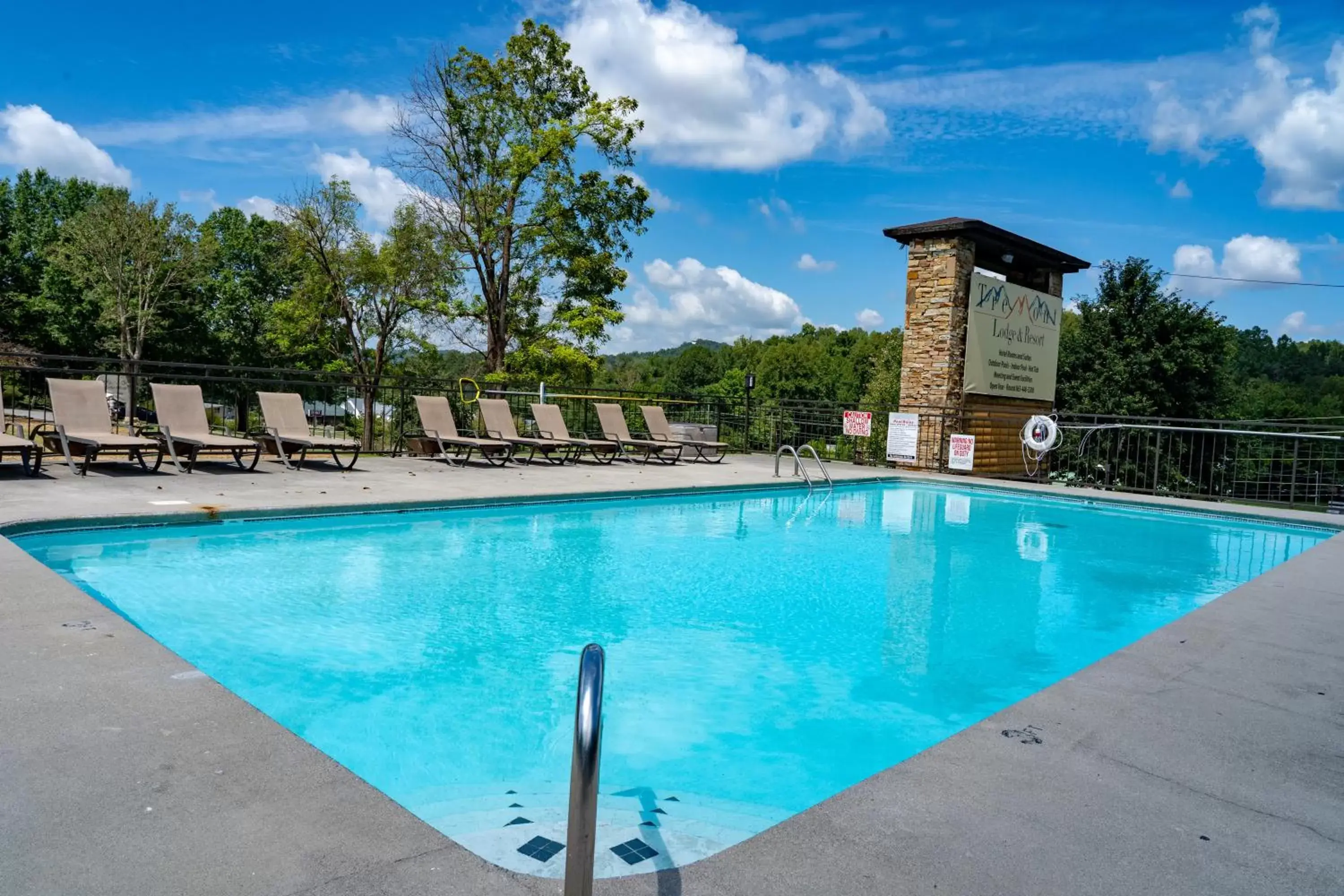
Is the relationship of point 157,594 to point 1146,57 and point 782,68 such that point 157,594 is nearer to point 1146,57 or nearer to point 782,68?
point 782,68

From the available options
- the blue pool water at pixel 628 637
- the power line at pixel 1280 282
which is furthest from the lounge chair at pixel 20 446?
the power line at pixel 1280 282

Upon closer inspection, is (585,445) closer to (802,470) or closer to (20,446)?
(802,470)

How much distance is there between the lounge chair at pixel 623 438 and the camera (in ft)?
47.3

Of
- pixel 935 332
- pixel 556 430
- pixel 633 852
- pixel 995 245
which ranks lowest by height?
pixel 633 852

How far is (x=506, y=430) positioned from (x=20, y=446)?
6547mm

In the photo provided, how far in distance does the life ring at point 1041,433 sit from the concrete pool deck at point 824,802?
1114 centimetres

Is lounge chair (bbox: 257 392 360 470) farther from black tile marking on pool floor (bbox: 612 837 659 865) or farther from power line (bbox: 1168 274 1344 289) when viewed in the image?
power line (bbox: 1168 274 1344 289)

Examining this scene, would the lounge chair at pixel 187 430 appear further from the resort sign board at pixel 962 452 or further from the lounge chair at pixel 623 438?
the resort sign board at pixel 962 452

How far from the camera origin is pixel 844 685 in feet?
14.2

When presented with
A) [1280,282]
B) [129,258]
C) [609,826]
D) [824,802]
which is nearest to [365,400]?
[609,826]

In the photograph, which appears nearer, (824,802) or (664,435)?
(824,802)

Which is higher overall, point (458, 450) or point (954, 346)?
point (954, 346)

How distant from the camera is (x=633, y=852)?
2.20m

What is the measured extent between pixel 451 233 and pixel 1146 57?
17325 millimetres
